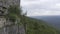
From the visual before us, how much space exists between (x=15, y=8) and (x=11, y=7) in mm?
1273

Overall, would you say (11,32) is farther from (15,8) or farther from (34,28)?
(34,28)

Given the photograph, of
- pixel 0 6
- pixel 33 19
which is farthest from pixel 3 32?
pixel 33 19

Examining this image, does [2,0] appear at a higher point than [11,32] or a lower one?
higher

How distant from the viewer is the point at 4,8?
54.1 feet

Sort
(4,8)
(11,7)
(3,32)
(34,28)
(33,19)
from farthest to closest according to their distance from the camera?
(33,19), (34,28), (11,7), (4,8), (3,32)

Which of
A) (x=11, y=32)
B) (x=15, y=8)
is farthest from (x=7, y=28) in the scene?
(x=15, y=8)

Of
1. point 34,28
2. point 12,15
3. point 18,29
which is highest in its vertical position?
point 12,15

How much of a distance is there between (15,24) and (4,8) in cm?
200

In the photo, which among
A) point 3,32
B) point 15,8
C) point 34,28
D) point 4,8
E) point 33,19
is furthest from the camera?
point 33,19

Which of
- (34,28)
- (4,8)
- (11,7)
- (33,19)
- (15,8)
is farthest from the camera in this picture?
(33,19)

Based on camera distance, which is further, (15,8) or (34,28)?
(34,28)

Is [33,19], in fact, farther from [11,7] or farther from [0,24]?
[0,24]

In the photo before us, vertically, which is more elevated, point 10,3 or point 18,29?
point 10,3

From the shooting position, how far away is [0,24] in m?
15.4
